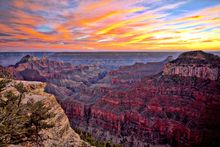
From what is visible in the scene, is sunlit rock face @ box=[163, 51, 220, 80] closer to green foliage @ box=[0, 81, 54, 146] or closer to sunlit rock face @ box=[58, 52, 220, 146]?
sunlit rock face @ box=[58, 52, 220, 146]

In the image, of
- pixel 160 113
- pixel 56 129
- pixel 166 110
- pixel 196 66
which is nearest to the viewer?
pixel 56 129

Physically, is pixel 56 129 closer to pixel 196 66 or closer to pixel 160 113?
Answer: pixel 160 113

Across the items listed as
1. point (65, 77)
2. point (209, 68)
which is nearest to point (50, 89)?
point (65, 77)

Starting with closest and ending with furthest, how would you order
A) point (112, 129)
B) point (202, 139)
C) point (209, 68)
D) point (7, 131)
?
point (7, 131) → point (202, 139) → point (209, 68) → point (112, 129)

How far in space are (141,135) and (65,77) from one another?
205ft

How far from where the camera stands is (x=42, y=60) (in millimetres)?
110688

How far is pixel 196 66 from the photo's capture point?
45.7 m

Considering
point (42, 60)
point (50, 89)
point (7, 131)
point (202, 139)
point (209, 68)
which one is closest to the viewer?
point (7, 131)

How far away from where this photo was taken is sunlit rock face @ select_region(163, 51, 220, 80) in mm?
43625

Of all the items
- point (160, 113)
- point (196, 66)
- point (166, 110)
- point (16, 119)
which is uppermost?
point (16, 119)

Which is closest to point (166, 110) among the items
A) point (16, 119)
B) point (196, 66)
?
point (196, 66)

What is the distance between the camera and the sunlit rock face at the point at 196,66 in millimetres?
43625

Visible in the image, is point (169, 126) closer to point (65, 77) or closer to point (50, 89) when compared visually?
point (50, 89)

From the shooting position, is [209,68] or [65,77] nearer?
[209,68]
